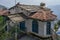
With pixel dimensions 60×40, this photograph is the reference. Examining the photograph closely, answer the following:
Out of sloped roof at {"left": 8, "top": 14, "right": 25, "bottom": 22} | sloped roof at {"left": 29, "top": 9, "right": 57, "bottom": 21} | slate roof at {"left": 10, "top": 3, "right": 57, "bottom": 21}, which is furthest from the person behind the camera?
sloped roof at {"left": 8, "top": 14, "right": 25, "bottom": 22}

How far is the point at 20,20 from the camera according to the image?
22297mm

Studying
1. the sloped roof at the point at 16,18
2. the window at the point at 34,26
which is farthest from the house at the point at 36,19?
the sloped roof at the point at 16,18

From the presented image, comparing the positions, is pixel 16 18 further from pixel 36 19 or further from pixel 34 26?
pixel 36 19

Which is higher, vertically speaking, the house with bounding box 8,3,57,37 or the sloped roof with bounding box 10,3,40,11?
the sloped roof with bounding box 10,3,40,11

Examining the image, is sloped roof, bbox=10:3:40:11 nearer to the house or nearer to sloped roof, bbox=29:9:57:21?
the house

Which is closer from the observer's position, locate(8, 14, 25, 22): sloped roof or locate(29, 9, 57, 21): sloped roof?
locate(29, 9, 57, 21): sloped roof

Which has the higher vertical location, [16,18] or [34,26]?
[16,18]

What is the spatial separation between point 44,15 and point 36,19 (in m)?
0.91

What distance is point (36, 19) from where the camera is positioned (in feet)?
71.2

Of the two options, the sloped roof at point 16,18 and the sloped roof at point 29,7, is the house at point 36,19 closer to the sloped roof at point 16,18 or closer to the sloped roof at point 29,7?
the sloped roof at point 29,7

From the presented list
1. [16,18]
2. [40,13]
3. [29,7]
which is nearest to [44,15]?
[40,13]

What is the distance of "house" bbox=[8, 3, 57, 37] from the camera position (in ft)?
70.6

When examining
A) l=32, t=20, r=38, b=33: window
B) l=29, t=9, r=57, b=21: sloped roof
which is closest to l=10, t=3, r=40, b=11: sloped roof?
l=29, t=9, r=57, b=21: sloped roof

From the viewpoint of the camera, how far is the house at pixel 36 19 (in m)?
21.5
